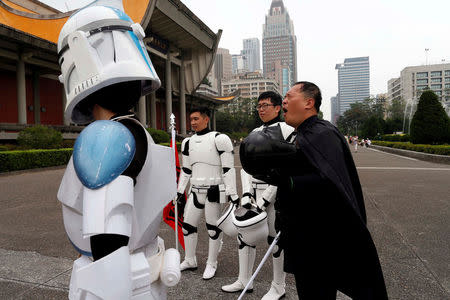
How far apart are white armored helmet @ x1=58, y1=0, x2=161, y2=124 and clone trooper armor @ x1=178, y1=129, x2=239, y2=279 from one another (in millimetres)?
2222

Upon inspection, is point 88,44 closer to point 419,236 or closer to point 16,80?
point 419,236

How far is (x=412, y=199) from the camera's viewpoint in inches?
273

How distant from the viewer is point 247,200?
313 centimetres

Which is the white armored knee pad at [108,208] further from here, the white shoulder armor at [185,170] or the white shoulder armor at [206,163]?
the white shoulder armor at [185,170]

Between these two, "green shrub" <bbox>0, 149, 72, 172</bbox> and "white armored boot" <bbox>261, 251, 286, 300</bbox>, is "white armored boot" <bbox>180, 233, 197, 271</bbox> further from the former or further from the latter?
"green shrub" <bbox>0, 149, 72, 172</bbox>

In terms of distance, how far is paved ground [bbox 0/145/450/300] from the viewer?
307 centimetres

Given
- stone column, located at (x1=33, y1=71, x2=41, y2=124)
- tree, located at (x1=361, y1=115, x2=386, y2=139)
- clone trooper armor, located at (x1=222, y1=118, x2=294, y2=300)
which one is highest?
stone column, located at (x1=33, y1=71, x2=41, y2=124)

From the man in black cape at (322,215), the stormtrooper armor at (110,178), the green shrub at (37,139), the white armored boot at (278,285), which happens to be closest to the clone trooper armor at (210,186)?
the white armored boot at (278,285)

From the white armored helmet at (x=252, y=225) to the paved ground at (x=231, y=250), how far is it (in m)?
0.81

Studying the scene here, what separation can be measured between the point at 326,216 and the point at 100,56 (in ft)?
4.72

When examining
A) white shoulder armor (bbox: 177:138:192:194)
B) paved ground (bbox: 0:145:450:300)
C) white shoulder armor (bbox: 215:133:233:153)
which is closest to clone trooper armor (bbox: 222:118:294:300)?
paved ground (bbox: 0:145:450:300)

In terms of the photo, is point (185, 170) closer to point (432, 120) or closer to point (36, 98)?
point (432, 120)

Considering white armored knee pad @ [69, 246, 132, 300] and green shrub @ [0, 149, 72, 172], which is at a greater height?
white armored knee pad @ [69, 246, 132, 300]

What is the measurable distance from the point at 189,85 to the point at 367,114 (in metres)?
60.0
